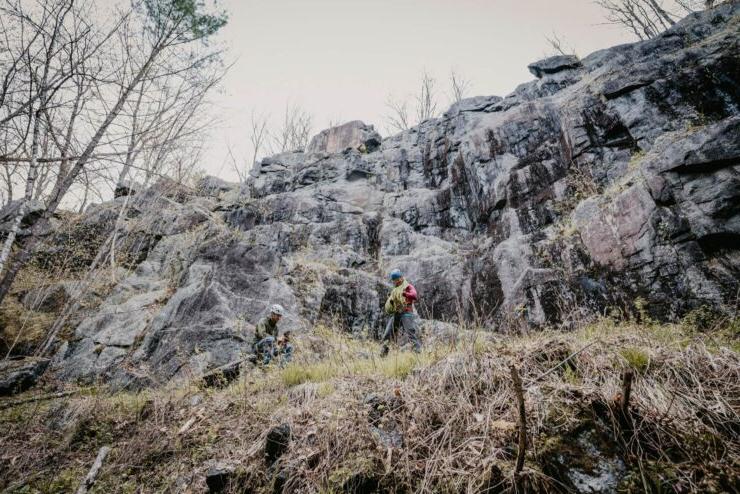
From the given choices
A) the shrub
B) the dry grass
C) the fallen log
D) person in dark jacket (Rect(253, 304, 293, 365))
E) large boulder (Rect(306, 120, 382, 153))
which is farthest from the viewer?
large boulder (Rect(306, 120, 382, 153))

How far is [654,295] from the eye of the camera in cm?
715

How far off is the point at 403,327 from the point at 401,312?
335 millimetres

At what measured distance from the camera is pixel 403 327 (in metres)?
7.02

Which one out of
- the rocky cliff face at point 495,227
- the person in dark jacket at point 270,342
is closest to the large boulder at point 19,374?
the rocky cliff face at point 495,227

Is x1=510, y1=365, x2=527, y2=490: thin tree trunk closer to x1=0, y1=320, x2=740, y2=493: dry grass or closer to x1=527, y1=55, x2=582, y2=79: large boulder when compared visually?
x1=0, y1=320, x2=740, y2=493: dry grass

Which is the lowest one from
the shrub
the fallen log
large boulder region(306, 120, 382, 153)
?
the fallen log

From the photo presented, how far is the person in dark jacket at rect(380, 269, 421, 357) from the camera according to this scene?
6.78 metres

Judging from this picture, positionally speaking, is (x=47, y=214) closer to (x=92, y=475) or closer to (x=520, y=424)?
(x=92, y=475)

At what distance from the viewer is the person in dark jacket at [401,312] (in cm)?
678

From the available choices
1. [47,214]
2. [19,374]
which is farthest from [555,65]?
[19,374]

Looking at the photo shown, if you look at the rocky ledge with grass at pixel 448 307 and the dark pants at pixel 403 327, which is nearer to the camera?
the rocky ledge with grass at pixel 448 307

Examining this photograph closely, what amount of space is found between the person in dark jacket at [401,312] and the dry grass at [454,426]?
2.18 meters

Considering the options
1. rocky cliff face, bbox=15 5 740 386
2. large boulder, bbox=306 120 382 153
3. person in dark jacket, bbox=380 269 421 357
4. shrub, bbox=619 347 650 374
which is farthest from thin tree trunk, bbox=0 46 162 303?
large boulder, bbox=306 120 382 153

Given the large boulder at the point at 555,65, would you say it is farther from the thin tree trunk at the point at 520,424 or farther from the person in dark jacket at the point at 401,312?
the thin tree trunk at the point at 520,424
